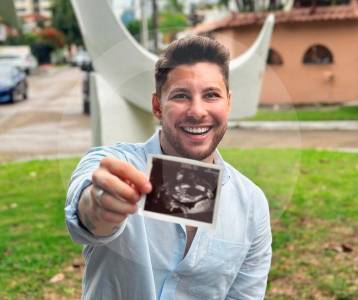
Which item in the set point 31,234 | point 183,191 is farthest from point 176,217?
point 31,234

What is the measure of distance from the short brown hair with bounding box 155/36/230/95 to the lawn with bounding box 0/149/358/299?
582 millimetres

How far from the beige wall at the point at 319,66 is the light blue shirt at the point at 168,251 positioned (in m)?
13.6

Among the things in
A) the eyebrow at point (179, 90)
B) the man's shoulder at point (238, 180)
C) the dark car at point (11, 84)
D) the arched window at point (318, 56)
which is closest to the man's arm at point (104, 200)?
the eyebrow at point (179, 90)

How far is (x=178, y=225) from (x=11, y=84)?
16.2 metres

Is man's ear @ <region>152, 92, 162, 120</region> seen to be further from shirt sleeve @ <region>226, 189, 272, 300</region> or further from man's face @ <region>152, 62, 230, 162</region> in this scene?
shirt sleeve @ <region>226, 189, 272, 300</region>

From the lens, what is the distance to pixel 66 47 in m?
49.5

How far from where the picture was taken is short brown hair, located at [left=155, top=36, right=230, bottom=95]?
1.29m

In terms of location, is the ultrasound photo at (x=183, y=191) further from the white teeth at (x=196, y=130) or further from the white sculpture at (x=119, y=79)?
the white sculpture at (x=119, y=79)

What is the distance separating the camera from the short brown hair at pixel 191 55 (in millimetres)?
1286

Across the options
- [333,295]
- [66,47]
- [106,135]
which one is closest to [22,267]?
[106,135]

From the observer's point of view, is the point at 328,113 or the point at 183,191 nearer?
the point at 183,191

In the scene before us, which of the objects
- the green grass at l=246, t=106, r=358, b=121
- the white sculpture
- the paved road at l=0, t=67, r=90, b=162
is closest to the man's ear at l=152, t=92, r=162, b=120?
the white sculpture

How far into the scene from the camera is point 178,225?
1.38 m

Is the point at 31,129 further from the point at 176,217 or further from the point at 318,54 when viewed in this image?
the point at 176,217
